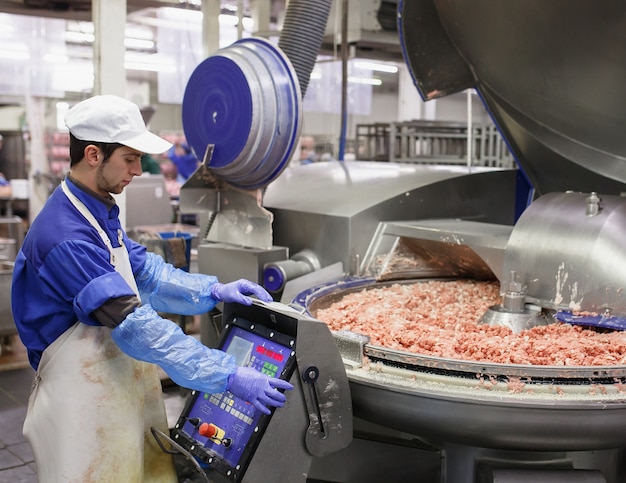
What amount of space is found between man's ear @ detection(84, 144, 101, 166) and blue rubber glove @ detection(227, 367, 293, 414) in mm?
715

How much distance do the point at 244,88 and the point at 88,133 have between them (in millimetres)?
1000

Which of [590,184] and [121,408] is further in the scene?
[590,184]

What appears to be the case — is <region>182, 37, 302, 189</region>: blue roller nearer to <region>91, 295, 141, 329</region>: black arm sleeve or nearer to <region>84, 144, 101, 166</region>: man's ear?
<region>84, 144, 101, 166</region>: man's ear

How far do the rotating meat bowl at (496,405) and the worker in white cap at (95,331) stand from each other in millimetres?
351

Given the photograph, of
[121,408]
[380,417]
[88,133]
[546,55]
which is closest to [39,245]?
[88,133]

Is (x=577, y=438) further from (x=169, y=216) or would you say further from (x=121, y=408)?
(x=169, y=216)

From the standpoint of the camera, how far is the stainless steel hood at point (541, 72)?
2832mm

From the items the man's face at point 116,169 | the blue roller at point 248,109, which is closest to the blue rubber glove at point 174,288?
the man's face at point 116,169

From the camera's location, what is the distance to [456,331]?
2471mm

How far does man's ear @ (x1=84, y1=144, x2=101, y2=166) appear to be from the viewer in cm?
201

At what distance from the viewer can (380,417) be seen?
2.17m

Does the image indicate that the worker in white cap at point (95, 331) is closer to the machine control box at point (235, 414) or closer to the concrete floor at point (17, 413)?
the machine control box at point (235, 414)

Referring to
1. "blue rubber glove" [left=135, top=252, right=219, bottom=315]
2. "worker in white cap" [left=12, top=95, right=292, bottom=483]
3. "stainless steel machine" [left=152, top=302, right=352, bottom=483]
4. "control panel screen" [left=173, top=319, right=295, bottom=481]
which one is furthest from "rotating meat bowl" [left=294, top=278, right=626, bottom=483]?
"blue rubber glove" [left=135, top=252, right=219, bottom=315]

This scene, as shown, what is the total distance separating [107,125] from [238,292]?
2.15 feet
